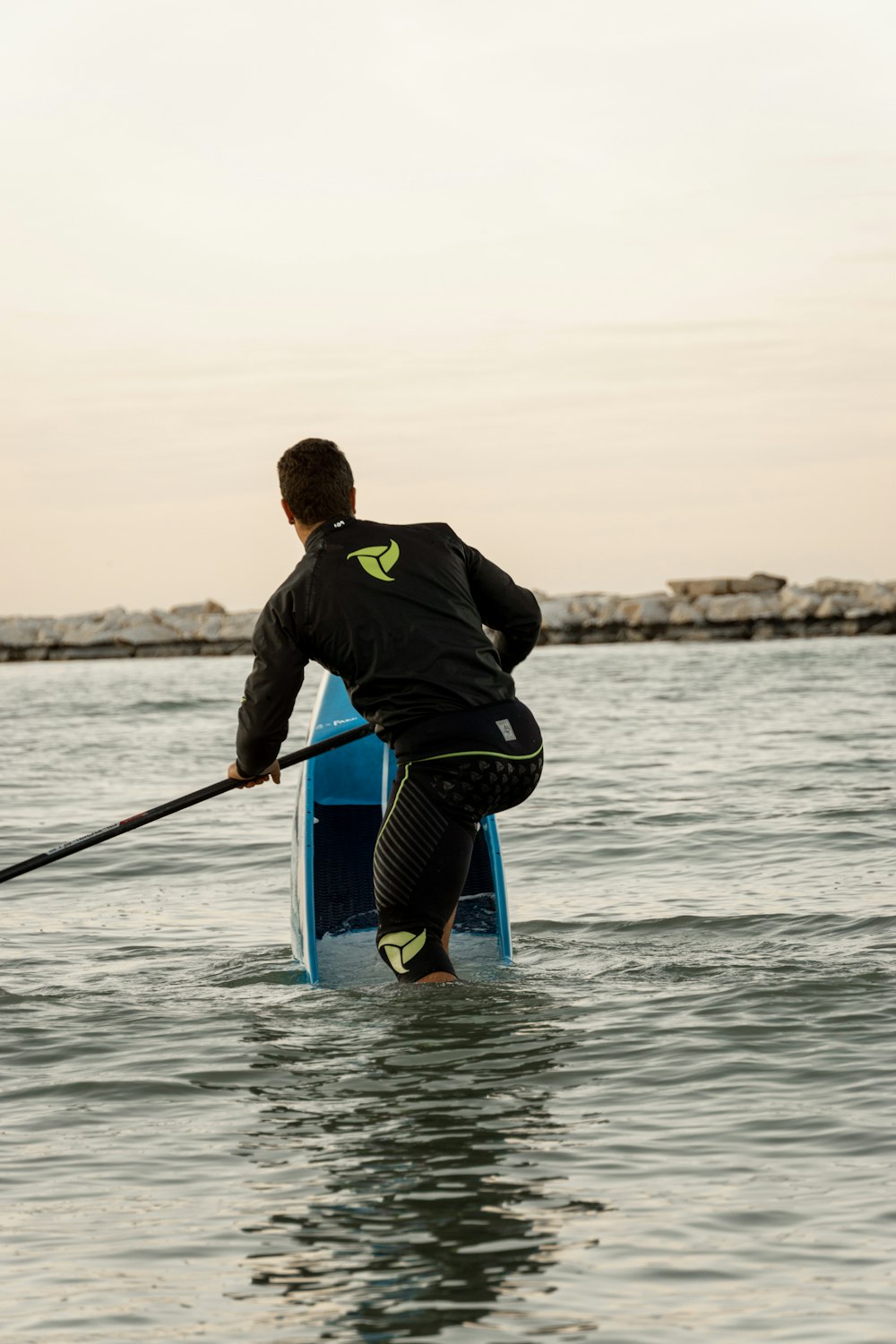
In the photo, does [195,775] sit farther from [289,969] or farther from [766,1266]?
[766,1266]

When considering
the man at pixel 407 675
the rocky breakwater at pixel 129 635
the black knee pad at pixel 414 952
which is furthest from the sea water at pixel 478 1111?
the rocky breakwater at pixel 129 635

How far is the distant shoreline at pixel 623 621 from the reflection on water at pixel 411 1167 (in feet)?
185

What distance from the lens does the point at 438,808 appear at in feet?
15.8

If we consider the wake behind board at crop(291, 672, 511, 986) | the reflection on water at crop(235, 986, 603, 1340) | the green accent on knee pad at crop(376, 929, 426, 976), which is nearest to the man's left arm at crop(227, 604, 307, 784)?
the green accent on knee pad at crop(376, 929, 426, 976)

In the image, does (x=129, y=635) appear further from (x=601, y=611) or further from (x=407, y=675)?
(x=407, y=675)

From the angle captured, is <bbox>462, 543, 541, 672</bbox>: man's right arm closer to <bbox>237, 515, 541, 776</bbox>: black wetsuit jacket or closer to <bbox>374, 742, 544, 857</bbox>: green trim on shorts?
<bbox>237, 515, 541, 776</bbox>: black wetsuit jacket

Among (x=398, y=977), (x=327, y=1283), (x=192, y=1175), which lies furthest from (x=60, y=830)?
(x=327, y=1283)

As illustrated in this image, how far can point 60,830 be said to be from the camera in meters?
11.5

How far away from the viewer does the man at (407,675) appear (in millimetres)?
4648

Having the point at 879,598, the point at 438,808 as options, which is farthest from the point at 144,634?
the point at 438,808

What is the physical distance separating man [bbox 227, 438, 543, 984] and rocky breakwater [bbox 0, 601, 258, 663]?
5927cm

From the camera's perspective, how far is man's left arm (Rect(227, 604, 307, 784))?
15.3 feet

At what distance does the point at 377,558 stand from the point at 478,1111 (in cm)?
161

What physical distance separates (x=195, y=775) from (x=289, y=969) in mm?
9360
